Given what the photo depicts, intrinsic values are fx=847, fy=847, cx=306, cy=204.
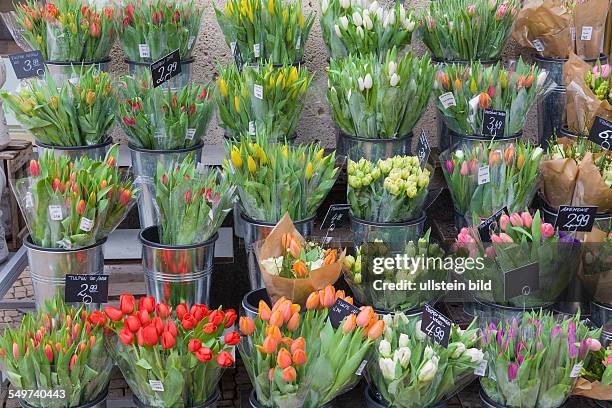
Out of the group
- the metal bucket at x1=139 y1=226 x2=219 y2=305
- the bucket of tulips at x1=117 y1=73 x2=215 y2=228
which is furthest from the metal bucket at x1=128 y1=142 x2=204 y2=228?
the metal bucket at x1=139 y1=226 x2=219 y2=305

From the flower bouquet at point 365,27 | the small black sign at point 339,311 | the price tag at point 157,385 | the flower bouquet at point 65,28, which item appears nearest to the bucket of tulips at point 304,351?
the small black sign at point 339,311

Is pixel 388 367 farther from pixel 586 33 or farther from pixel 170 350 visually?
pixel 586 33

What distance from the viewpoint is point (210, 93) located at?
3.22 m

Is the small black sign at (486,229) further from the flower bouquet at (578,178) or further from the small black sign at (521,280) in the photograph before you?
the flower bouquet at (578,178)

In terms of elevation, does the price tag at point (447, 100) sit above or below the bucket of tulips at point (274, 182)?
above

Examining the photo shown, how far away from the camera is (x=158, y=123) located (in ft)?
10.1

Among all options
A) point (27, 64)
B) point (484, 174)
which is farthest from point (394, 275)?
point (27, 64)

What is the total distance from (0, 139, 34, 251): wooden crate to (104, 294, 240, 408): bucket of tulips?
1.34 meters

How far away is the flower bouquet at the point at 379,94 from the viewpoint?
3.04 metres

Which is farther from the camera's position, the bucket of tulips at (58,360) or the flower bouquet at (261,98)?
the flower bouquet at (261,98)

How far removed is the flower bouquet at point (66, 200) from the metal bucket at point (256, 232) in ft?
1.38

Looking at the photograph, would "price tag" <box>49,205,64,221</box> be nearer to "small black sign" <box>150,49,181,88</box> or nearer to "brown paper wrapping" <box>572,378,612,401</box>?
"small black sign" <box>150,49,181,88</box>

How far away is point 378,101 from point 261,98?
0.43 meters

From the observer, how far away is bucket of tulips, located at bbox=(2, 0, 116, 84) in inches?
138
